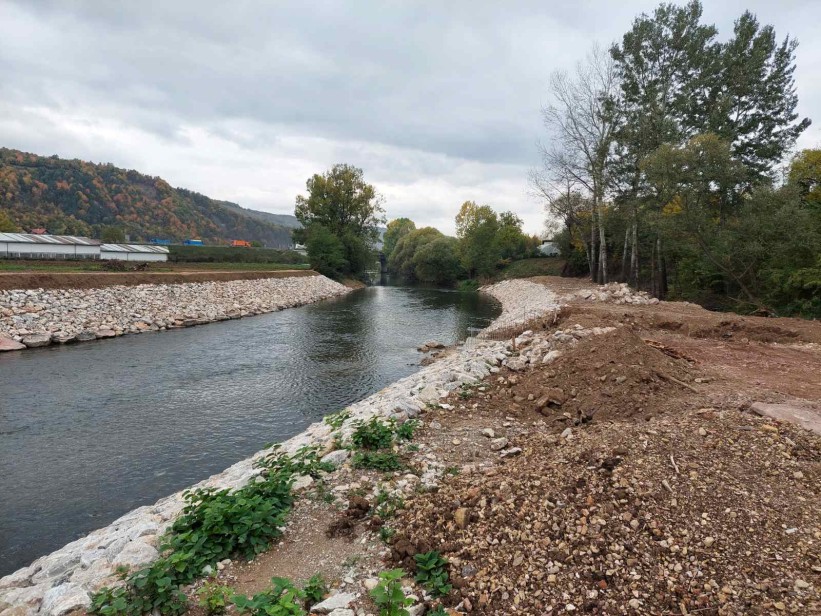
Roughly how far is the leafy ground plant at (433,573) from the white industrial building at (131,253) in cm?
4371

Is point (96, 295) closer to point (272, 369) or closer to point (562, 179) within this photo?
point (272, 369)

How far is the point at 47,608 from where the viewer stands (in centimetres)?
387

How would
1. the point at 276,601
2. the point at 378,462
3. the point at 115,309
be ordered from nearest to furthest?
the point at 276,601, the point at 378,462, the point at 115,309

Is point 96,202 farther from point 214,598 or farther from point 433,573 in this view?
point 433,573

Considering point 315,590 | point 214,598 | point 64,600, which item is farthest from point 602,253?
point 64,600

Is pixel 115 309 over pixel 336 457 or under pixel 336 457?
under

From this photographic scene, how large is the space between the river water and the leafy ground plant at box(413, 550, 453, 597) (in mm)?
5239

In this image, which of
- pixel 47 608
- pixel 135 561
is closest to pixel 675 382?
pixel 135 561

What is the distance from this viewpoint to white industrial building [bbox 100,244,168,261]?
130 feet

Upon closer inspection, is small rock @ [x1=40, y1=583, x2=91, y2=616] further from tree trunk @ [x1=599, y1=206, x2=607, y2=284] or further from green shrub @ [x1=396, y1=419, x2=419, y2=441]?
tree trunk @ [x1=599, y1=206, x2=607, y2=284]

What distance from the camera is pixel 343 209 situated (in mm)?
60219

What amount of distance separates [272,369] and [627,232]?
24.5 metres

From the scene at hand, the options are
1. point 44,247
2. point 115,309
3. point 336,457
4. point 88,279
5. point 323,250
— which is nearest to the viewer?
point 336,457

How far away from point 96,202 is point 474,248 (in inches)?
3530
